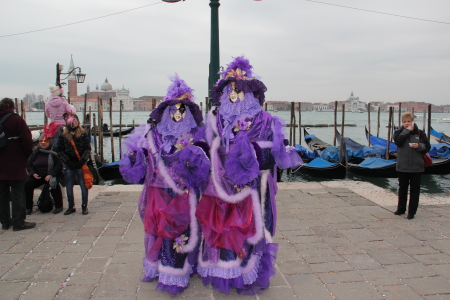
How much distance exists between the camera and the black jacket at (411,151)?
15.6ft

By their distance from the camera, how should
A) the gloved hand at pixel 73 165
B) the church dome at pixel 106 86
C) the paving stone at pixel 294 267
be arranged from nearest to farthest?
the paving stone at pixel 294 267 → the gloved hand at pixel 73 165 → the church dome at pixel 106 86

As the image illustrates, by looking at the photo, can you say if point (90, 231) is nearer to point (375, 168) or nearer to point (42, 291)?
point (42, 291)

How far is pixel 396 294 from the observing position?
282 centimetres

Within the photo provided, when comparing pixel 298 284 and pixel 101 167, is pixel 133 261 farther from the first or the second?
pixel 101 167

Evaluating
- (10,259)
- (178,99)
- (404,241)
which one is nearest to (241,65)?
(178,99)

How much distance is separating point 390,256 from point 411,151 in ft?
5.71

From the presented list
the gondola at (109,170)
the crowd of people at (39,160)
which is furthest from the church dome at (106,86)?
the crowd of people at (39,160)

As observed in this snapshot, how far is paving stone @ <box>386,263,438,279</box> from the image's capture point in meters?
3.14

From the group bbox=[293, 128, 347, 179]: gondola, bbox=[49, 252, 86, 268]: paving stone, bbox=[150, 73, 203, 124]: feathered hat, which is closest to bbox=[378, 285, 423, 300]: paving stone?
bbox=[150, 73, 203, 124]: feathered hat

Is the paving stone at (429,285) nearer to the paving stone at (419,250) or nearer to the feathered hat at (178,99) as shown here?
the paving stone at (419,250)

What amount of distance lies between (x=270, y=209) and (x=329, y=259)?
0.93 metres

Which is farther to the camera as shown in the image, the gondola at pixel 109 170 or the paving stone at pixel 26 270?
the gondola at pixel 109 170

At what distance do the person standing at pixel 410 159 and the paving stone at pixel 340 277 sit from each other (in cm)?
200

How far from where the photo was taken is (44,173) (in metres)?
5.18
